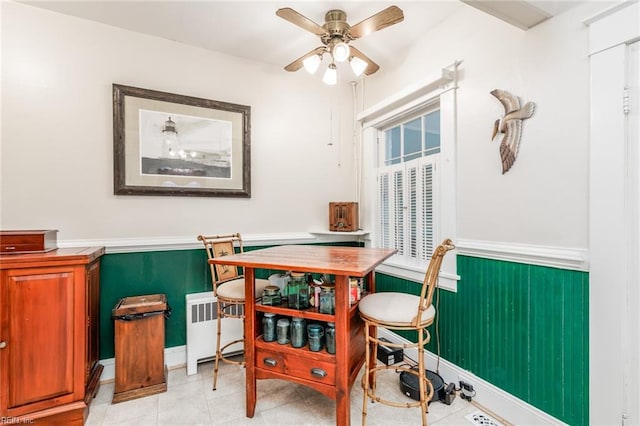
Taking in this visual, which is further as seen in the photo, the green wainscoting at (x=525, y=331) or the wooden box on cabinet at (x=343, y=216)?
A: the wooden box on cabinet at (x=343, y=216)

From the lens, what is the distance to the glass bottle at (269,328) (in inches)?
71.3

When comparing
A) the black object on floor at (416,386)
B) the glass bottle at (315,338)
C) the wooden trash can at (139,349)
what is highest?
the glass bottle at (315,338)

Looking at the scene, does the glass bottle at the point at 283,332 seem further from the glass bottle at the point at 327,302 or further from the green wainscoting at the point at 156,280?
the green wainscoting at the point at 156,280

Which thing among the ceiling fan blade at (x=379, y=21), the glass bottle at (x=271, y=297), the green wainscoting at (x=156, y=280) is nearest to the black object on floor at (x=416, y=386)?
the glass bottle at (x=271, y=297)

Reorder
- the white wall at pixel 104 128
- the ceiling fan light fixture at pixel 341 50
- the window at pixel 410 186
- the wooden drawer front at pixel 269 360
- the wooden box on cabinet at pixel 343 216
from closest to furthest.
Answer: the wooden drawer front at pixel 269 360
the ceiling fan light fixture at pixel 341 50
the white wall at pixel 104 128
the window at pixel 410 186
the wooden box on cabinet at pixel 343 216

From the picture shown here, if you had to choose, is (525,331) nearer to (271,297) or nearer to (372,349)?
(372,349)

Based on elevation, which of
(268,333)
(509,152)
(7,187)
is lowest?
(268,333)

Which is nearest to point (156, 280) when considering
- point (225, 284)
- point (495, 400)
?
point (225, 284)

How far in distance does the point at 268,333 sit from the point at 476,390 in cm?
146

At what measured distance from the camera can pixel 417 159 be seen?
2.60 meters

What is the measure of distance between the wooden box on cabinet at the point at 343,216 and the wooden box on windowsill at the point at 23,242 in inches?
87.7

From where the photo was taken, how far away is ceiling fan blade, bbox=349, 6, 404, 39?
1.67m

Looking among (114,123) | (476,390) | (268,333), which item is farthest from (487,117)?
(114,123)

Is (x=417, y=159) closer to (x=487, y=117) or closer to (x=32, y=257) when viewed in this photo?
(x=487, y=117)
